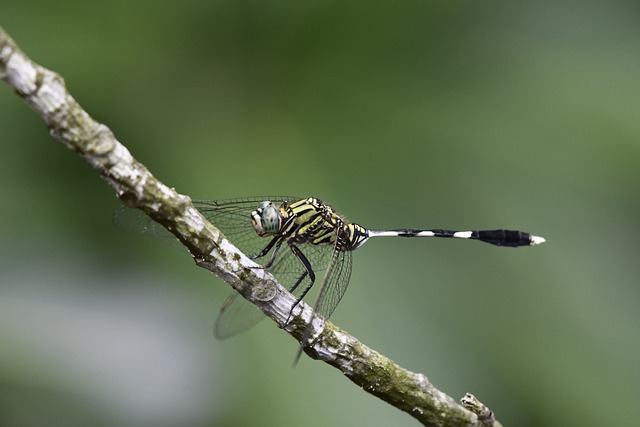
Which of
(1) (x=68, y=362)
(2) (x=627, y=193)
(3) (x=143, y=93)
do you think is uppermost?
(2) (x=627, y=193)

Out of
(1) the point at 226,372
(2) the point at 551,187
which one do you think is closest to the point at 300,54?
(2) the point at 551,187

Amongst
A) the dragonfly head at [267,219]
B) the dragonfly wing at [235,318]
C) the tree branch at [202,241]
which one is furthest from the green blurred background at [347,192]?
the tree branch at [202,241]

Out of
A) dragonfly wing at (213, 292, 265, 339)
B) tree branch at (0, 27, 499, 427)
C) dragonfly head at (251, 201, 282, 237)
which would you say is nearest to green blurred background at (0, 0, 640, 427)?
dragonfly wing at (213, 292, 265, 339)

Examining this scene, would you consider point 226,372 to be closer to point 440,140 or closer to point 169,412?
point 169,412

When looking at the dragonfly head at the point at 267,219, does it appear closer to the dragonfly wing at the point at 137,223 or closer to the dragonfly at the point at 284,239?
the dragonfly at the point at 284,239

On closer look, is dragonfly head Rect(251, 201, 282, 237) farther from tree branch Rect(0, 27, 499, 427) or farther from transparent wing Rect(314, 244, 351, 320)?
tree branch Rect(0, 27, 499, 427)

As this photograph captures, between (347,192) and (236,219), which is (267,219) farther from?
(347,192)
